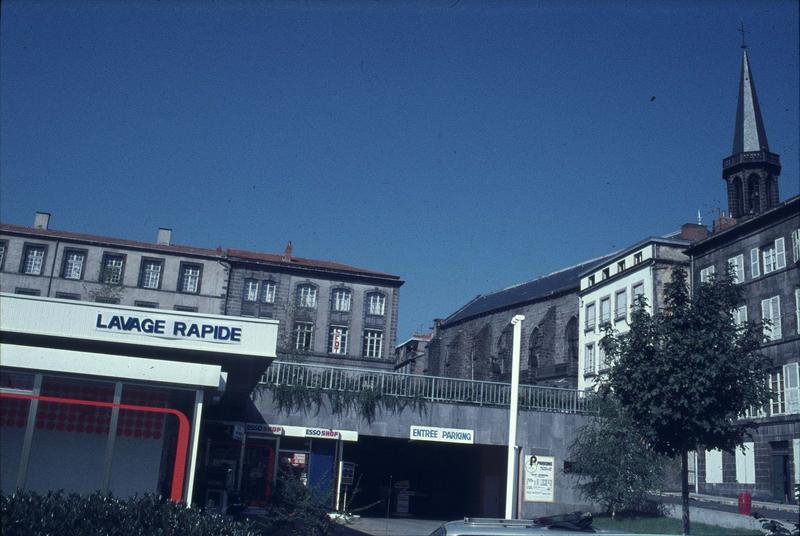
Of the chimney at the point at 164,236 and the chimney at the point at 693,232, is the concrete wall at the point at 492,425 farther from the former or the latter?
the chimney at the point at 164,236

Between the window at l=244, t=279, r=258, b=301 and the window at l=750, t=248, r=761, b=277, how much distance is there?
35581mm

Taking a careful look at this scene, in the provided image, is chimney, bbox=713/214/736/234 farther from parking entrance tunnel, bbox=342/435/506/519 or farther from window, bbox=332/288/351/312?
window, bbox=332/288/351/312

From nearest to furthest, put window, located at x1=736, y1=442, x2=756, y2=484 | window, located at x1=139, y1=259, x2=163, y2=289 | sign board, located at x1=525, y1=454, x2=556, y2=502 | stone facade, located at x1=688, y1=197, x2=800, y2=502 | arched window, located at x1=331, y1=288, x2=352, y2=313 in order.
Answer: sign board, located at x1=525, y1=454, x2=556, y2=502
stone facade, located at x1=688, y1=197, x2=800, y2=502
window, located at x1=736, y1=442, x2=756, y2=484
window, located at x1=139, y1=259, x2=163, y2=289
arched window, located at x1=331, y1=288, x2=352, y2=313

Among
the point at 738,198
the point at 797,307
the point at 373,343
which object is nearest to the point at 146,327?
the point at 797,307

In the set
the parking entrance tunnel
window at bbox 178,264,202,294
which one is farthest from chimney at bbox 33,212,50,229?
the parking entrance tunnel

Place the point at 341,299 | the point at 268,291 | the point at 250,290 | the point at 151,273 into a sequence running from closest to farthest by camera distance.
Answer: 1. the point at 151,273
2. the point at 250,290
3. the point at 268,291
4. the point at 341,299

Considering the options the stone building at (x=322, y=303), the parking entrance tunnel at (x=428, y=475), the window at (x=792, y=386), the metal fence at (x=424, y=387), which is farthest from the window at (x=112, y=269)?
the window at (x=792, y=386)

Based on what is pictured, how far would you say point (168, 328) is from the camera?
16203 millimetres

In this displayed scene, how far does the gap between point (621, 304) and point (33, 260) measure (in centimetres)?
4100

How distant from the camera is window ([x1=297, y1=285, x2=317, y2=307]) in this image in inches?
2406

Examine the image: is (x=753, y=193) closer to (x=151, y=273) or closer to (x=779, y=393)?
(x=779, y=393)

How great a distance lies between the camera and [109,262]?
2234 inches

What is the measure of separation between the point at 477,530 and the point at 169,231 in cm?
5443

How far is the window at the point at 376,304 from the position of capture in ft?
205
